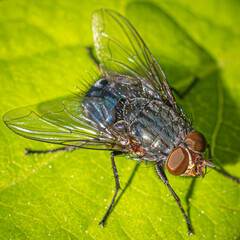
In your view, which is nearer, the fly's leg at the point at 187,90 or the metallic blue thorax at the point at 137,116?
the metallic blue thorax at the point at 137,116

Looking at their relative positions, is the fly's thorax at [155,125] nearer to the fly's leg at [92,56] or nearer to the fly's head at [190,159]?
the fly's head at [190,159]

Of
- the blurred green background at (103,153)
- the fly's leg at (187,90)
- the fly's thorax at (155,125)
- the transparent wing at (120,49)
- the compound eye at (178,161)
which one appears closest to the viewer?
the compound eye at (178,161)

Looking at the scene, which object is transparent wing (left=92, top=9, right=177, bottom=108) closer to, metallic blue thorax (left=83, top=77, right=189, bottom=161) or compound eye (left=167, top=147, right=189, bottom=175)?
metallic blue thorax (left=83, top=77, right=189, bottom=161)

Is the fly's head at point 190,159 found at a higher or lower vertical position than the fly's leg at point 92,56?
higher

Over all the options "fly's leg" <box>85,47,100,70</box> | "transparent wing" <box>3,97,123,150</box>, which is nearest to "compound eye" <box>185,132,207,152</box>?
"transparent wing" <box>3,97,123,150</box>

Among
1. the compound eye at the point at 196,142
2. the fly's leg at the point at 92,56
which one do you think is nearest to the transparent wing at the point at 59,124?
the compound eye at the point at 196,142

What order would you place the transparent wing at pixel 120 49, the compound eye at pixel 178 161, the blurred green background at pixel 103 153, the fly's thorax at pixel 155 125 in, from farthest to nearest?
the transparent wing at pixel 120 49
the blurred green background at pixel 103 153
the fly's thorax at pixel 155 125
the compound eye at pixel 178 161

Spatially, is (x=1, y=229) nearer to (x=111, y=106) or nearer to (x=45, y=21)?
(x=111, y=106)

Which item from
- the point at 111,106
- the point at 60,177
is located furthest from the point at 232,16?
the point at 60,177
